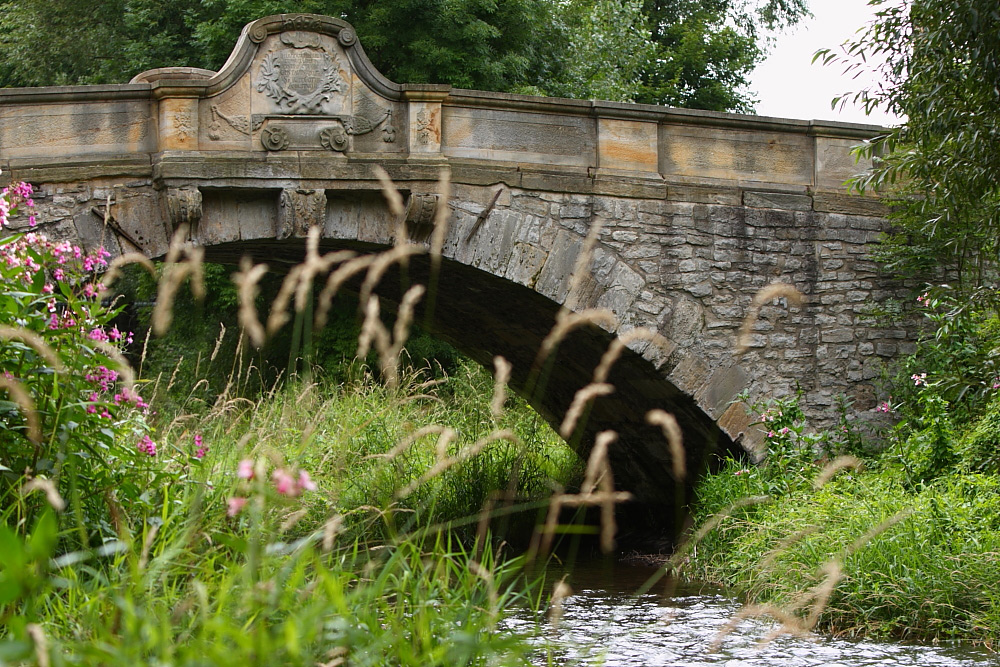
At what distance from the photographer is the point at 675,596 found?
7074mm

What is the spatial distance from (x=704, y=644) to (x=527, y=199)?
12.2 ft

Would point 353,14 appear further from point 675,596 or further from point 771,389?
point 675,596

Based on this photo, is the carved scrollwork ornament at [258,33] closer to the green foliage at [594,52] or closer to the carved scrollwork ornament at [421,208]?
the carved scrollwork ornament at [421,208]

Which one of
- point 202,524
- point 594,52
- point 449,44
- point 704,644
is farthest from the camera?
point 594,52

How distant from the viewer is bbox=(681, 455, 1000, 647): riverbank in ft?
18.6

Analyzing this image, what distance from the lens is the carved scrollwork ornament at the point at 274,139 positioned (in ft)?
24.8

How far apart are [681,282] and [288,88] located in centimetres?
322

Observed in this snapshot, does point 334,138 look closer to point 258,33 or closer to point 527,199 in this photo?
point 258,33

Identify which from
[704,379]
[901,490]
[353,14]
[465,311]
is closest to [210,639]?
[901,490]

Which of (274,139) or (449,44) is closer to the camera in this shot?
(274,139)

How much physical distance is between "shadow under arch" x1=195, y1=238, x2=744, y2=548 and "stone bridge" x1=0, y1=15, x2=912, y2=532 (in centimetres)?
4

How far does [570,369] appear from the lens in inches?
→ 390

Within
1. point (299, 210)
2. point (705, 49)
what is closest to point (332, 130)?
point (299, 210)

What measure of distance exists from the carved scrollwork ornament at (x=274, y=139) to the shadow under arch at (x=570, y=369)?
0.66 m
